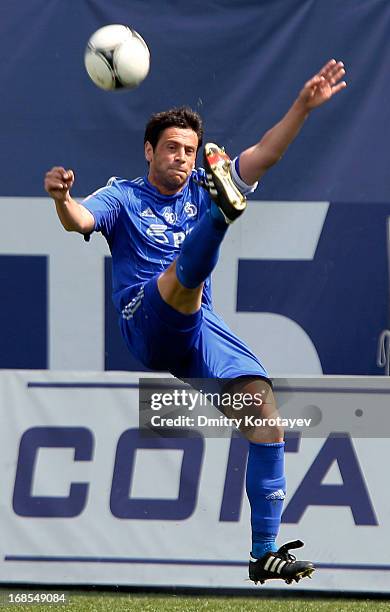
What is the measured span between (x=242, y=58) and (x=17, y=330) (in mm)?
2362

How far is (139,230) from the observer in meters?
6.33

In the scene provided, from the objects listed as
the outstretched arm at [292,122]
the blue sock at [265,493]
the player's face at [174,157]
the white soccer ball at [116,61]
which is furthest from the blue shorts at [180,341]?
the white soccer ball at [116,61]

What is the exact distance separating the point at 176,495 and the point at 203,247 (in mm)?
2980

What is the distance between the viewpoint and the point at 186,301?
590cm

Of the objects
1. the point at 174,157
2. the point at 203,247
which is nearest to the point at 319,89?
the point at 203,247

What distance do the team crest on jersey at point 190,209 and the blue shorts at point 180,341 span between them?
1.64 feet

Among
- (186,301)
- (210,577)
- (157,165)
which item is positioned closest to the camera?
(186,301)

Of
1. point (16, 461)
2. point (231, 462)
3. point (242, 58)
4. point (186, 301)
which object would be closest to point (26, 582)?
point (16, 461)

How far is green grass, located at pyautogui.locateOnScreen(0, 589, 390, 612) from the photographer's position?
791cm

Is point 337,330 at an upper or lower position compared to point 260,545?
upper

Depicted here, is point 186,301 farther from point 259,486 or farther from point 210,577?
point 210,577

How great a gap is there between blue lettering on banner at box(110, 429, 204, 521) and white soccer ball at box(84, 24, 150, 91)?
276 centimetres

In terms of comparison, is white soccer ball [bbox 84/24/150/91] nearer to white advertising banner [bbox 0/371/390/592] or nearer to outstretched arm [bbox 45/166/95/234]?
outstretched arm [bbox 45/166/95/234]

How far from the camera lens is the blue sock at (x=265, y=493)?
6086 mm
